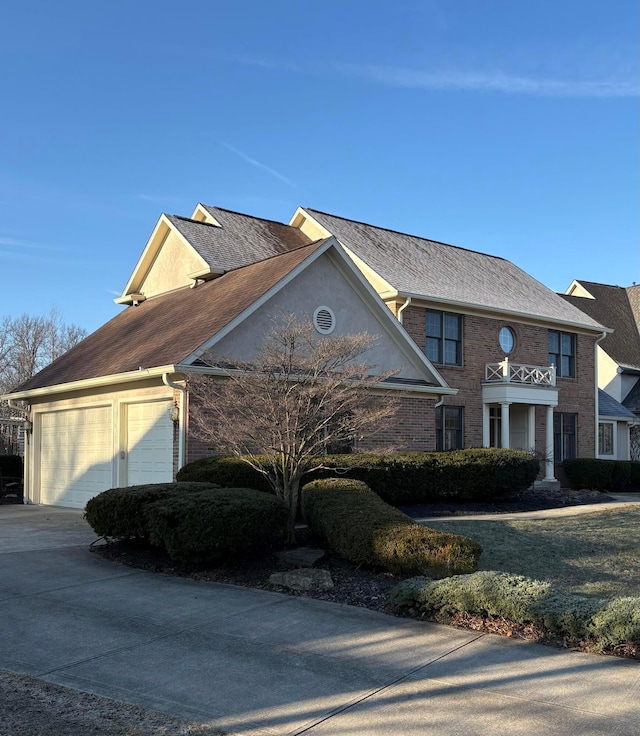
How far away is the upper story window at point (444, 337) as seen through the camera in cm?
2422

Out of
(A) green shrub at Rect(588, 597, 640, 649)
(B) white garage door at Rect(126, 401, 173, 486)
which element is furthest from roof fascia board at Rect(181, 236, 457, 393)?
(A) green shrub at Rect(588, 597, 640, 649)

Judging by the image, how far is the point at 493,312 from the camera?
25422 mm

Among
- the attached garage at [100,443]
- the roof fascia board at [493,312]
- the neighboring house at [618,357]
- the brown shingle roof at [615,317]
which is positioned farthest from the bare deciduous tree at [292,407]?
the brown shingle roof at [615,317]

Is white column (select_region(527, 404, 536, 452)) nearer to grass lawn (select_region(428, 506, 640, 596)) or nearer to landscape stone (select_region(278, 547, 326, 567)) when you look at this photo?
grass lawn (select_region(428, 506, 640, 596))

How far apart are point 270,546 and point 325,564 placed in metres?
1.02

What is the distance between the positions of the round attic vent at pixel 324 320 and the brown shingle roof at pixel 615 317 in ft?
68.6

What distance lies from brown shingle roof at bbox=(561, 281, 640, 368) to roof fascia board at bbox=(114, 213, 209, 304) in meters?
20.2

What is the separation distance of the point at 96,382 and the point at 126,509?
7.18 meters

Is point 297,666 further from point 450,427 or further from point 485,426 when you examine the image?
point 485,426

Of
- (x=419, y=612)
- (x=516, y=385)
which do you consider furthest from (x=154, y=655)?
(x=516, y=385)

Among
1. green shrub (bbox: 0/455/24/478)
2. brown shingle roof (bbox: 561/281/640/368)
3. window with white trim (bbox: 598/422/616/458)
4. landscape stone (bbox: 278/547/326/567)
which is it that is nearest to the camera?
landscape stone (bbox: 278/547/326/567)

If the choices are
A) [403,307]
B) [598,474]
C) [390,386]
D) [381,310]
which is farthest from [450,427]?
[381,310]

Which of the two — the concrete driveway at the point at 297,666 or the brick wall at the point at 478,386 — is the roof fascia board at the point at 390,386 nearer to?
the brick wall at the point at 478,386

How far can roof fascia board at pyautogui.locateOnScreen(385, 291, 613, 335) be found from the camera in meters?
23.0
